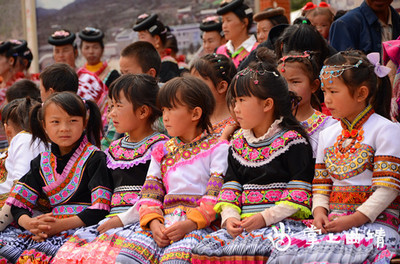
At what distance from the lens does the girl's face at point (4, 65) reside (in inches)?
312

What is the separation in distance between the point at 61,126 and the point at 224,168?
1.18 m

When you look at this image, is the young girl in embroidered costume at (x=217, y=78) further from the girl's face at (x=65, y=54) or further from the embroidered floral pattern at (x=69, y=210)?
the girl's face at (x=65, y=54)

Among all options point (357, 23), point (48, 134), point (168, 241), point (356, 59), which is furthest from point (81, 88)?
point (356, 59)

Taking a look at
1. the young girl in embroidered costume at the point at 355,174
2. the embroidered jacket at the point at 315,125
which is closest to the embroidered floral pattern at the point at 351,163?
the young girl in embroidered costume at the point at 355,174

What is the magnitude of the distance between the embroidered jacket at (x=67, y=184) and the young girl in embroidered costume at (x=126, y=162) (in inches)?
3.2

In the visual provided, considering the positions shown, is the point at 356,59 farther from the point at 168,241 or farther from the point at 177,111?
the point at 168,241

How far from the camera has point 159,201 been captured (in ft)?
12.1

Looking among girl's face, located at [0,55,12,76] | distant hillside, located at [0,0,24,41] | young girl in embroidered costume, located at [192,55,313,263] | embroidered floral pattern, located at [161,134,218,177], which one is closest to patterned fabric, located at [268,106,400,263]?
young girl in embroidered costume, located at [192,55,313,263]

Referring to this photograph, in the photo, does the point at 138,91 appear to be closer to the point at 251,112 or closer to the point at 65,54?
the point at 251,112

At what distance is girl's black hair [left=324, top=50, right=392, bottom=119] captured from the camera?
10.4ft

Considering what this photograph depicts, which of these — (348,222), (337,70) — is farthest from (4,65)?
(348,222)

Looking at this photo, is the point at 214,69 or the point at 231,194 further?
the point at 214,69

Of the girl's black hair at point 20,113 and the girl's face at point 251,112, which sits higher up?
the girl's face at point 251,112

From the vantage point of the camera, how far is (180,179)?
3600 mm
